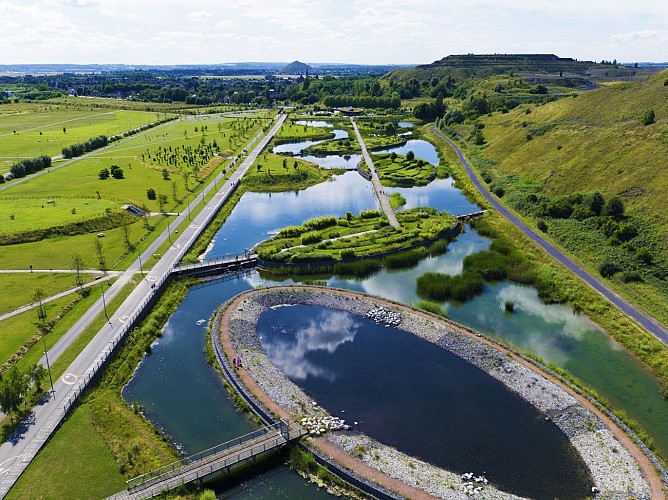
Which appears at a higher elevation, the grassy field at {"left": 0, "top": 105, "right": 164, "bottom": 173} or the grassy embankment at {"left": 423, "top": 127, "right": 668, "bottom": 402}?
the grassy field at {"left": 0, "top": 105, "right": 164, "bottom": 173}

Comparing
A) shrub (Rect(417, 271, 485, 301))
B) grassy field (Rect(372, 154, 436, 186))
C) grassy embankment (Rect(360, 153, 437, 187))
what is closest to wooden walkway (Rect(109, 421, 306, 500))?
shrub (Rect(417, 271, 485, 301))

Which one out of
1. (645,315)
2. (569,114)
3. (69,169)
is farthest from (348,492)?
(569,114)

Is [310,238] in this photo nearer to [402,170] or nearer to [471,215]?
[471,215]

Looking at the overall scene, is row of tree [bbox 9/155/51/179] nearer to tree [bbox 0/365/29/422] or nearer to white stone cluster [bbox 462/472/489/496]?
tree [bbox 0/365/29/422]

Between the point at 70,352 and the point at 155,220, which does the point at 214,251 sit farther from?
the point at 70,352

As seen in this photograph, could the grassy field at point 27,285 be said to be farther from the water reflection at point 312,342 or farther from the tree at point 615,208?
the tree at point 615,208

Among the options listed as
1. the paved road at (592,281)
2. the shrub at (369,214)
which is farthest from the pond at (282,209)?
the paved road at (592,281)
